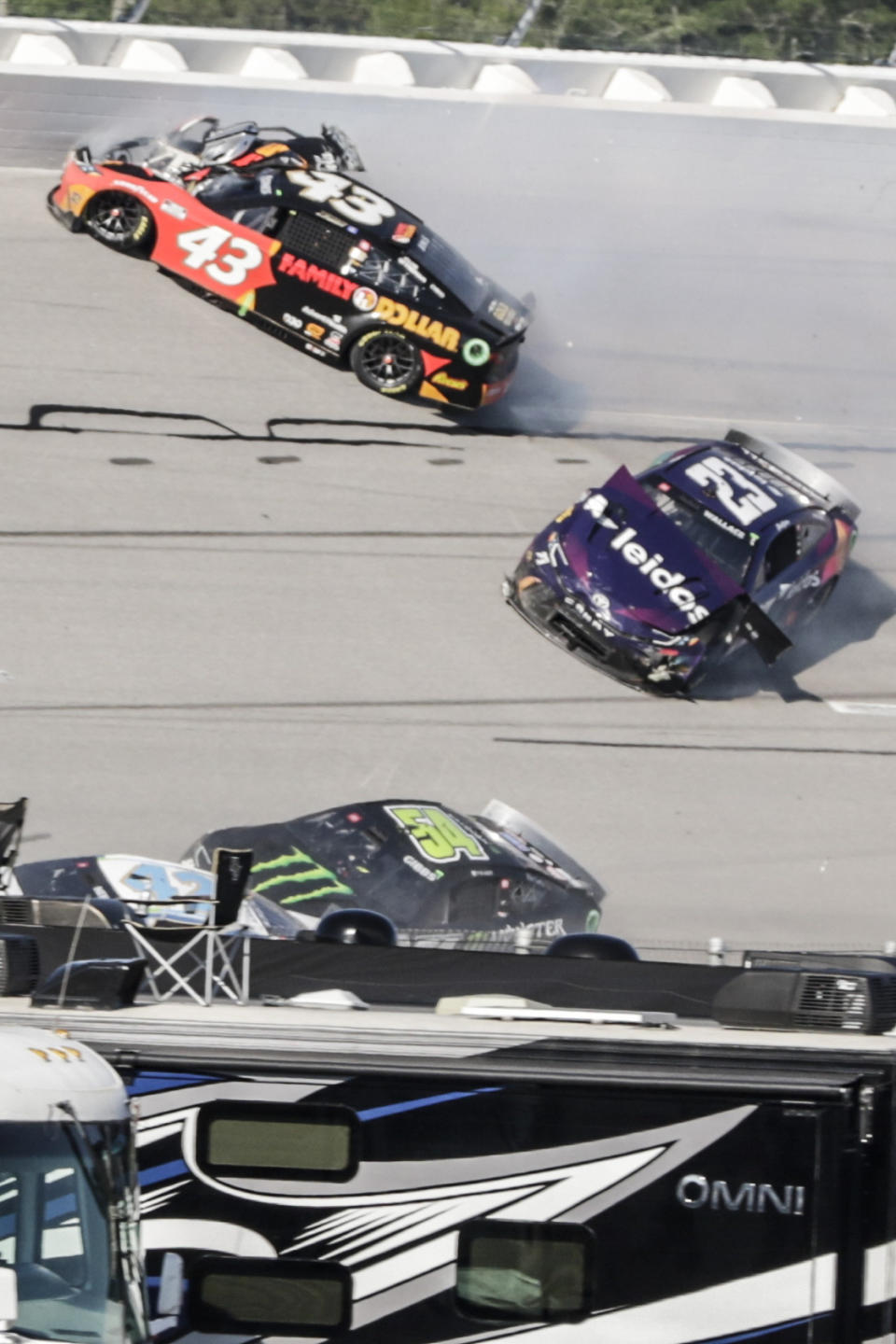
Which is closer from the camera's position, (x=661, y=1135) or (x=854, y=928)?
(x=661, y=1135)

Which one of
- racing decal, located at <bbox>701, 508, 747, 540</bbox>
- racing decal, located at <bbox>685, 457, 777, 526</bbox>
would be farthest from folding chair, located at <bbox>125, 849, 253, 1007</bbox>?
racing decal, located at <bbox>685, 457, 777, 526</bbox>

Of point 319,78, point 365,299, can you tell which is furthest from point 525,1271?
point 319,78

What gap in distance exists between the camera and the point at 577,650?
42.2ft

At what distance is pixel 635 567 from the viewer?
1268cm

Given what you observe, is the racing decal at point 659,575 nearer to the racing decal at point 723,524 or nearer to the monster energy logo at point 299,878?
the racing decal at point 723,524

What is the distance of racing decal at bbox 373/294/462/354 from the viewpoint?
51.1 ft

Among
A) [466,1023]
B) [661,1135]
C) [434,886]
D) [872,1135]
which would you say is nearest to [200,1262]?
[466,1023]

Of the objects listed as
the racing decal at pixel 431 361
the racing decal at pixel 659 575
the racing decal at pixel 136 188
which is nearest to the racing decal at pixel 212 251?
the racing decal at pixel 136 188

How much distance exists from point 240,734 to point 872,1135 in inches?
294

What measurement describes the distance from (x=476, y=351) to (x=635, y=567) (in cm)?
385

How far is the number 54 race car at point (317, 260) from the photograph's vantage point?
15.6 m

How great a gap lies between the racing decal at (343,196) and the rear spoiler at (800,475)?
403cm

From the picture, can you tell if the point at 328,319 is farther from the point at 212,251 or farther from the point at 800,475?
the point at 800,475

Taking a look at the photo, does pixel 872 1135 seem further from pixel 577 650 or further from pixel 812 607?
pixel 812 607
